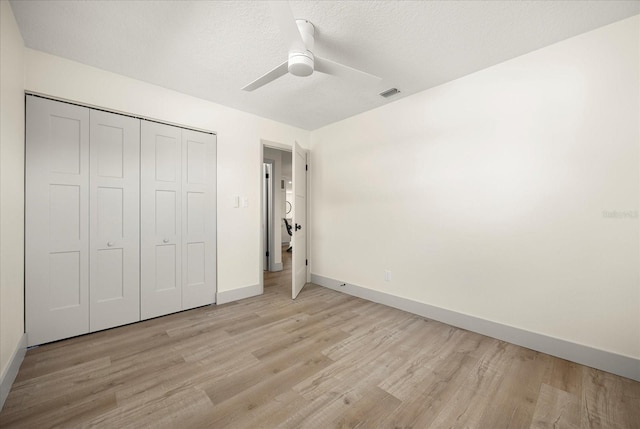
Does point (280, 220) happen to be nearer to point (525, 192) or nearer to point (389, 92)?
point (389, 92)

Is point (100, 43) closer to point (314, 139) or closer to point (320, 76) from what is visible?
point (320, 76)

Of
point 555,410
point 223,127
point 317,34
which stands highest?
point 317,34

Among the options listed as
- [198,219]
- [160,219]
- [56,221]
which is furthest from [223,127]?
[56,221]

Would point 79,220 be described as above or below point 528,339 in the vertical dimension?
above

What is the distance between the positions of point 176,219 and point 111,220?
593 mm

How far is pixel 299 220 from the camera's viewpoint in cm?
391

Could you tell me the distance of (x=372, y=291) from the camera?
11.3ft

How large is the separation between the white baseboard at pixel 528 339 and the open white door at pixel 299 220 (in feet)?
3.65

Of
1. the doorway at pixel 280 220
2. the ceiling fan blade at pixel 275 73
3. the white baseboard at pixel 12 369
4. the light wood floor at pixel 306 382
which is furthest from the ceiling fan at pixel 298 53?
the white baseboard at pixel 12 369

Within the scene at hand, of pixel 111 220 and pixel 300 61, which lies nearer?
pixel 300 61

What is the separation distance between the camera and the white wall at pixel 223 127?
234 cm

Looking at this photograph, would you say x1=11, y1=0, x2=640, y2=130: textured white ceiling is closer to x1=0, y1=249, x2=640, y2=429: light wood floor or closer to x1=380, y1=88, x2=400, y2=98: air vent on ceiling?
x1=380, y1=88, x2=400, y2=98: air vent on ceiling

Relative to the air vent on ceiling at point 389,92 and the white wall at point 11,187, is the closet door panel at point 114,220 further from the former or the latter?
the air vent on ceiling at point 389,92

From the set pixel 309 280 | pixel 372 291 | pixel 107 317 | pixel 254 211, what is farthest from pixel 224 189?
pixel 372 291
